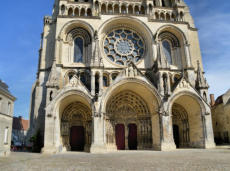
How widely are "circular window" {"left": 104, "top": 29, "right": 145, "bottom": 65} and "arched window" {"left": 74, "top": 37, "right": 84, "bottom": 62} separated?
252 centimetres

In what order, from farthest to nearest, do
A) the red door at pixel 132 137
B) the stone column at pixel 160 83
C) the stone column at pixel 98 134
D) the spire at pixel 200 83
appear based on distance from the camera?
the red door at pixel 132 137
the spire at pixel 200 83
the stone column at pixel 160 83
the stone column at pixel 98 134

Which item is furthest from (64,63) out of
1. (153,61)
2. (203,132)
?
(203,132)

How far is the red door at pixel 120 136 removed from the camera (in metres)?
18.8

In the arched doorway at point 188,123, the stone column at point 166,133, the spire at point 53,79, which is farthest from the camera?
the arched doorway at point 188,123

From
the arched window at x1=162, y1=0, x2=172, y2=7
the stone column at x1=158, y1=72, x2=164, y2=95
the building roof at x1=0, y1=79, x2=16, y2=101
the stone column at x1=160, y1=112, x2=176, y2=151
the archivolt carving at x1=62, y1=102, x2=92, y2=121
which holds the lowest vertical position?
the stone column at x1=160, y1=112, x2=176, y2=151

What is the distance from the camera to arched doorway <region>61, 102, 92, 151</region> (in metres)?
18.2

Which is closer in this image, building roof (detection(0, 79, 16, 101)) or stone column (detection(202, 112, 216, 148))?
building roof (detection(0, 79, 16, 101))

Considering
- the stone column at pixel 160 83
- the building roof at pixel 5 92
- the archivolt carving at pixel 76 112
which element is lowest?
the archivolt carving at pixel 76 112

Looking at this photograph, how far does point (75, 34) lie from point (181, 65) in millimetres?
11678

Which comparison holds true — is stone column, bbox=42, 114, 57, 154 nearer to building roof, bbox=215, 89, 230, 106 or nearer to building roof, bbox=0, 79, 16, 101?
building roof, bbox=0, 79, 16, 101

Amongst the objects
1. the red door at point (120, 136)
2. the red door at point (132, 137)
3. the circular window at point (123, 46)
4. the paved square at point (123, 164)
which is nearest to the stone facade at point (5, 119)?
the paved square at point (123, 164)

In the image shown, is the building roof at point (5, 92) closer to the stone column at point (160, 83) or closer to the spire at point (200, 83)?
the stone column at point (160, 83)

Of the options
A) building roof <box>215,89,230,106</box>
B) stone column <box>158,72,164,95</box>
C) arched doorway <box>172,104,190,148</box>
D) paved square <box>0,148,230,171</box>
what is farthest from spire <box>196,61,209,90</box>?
paved square <box>0,148,230,171</box>

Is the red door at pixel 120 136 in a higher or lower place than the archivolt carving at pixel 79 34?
lower
